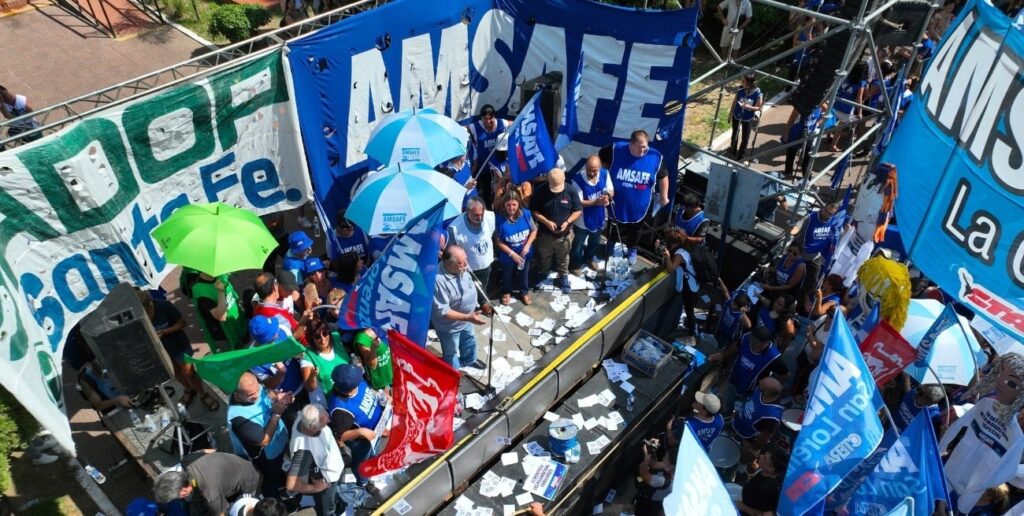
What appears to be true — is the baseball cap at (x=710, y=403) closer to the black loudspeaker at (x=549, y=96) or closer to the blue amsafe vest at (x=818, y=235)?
the blue amsafe vest at (x=818, y=235)

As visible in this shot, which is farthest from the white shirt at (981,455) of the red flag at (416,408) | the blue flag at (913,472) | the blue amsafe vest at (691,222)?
the red flag at (416,408)

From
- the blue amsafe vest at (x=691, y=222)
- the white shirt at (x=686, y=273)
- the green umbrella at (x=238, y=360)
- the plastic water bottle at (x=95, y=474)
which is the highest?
the green umbrella at (x=238, y=360)

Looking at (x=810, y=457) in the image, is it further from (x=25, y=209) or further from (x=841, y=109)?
(x=841, y=109)

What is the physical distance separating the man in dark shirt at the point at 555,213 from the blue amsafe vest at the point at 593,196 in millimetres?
236

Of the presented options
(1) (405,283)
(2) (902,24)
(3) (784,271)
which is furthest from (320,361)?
(2) (902,24)

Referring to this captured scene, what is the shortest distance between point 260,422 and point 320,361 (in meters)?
0.76

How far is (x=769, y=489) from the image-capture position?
20.8 feet

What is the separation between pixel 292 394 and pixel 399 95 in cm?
441

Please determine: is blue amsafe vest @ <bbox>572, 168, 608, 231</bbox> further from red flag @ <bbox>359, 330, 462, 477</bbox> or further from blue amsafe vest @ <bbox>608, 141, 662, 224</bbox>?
red flag @ <bbox>359, 330, 462, 477</bbox>

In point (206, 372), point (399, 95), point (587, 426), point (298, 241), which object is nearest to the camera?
point (206, 372)

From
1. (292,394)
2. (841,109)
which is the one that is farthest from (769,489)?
(841,109)

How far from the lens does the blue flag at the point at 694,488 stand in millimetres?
5035

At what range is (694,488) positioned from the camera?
5086mm

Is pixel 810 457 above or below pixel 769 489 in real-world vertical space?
above
